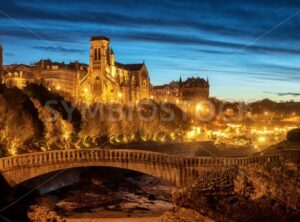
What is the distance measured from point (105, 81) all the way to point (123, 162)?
9258 centimetres

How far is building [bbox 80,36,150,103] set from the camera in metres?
132

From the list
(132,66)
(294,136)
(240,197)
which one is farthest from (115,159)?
(132,66)

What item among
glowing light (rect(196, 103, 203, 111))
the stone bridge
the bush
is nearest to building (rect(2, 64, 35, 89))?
glowing light (rect(196, 103, 203, 111))

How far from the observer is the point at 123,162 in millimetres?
41469

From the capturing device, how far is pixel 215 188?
3853cm

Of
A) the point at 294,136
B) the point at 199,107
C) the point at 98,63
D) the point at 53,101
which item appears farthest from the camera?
the point at 199,107

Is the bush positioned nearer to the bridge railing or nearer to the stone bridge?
the bridge railing

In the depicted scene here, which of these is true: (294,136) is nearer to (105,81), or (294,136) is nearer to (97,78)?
(105,81)

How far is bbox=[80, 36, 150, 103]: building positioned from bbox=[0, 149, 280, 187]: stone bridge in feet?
278

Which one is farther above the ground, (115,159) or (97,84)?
(97,84)

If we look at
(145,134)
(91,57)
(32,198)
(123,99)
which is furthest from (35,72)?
(32,198)

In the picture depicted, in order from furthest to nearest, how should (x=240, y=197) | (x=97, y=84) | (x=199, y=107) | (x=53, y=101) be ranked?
(x=199, y=107)
(x=97, y=84)
(x=53, y=101)
(x=240, y=197)

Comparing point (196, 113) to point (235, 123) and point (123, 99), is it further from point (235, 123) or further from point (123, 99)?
point (123, 99)

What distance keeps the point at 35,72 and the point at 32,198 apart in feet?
312
